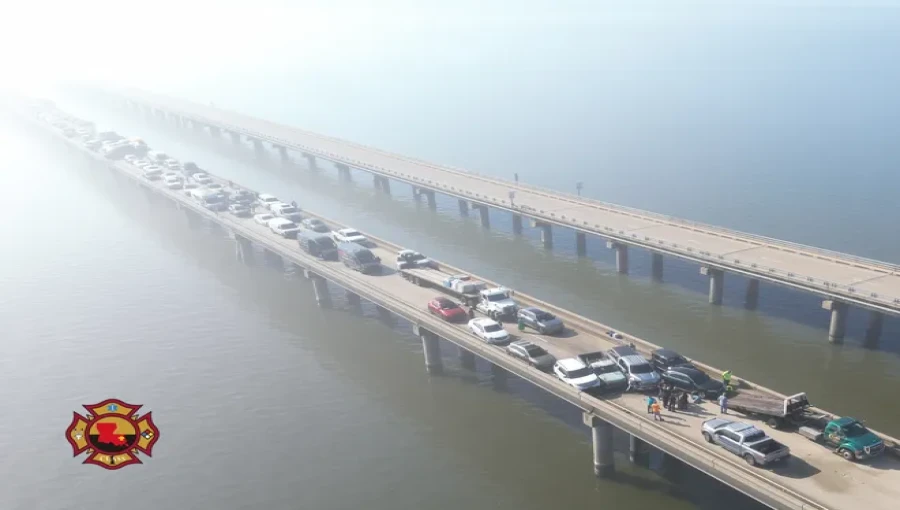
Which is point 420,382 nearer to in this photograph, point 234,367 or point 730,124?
point 234,367

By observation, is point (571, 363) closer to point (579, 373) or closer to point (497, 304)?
point (579, 373)

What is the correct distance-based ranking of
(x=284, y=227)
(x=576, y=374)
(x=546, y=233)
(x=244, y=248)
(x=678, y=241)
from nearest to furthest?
(x=576, y=374)
(x=678, y=241)
(x=284, y=227)
(x=546, y=233)
(x=244, y=248)

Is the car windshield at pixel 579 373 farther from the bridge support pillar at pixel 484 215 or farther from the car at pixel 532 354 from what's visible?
the bridge support pillar at pixel 484 215

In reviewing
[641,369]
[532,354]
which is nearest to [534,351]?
[532,354]

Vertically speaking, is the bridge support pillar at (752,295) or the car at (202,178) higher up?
the car at (202,178)

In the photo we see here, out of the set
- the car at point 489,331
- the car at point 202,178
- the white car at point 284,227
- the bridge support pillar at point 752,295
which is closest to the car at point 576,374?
the car at point 489,331

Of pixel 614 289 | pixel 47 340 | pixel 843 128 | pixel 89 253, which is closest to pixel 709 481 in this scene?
pixel 614 289
